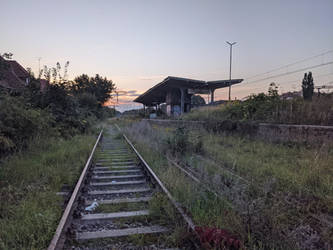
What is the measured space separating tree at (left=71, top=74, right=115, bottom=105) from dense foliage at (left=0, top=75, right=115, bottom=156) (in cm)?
3755

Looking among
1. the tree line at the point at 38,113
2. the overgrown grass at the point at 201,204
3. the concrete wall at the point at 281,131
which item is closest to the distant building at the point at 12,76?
the tree line at the point at 38,113

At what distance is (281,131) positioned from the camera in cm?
812

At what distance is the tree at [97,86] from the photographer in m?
49.5

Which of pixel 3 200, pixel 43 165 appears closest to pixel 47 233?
pixel 3 200

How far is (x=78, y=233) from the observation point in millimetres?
2727

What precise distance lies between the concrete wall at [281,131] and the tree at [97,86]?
43.0 m

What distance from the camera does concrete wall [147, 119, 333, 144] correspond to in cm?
662

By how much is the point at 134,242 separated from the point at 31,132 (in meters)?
6.17

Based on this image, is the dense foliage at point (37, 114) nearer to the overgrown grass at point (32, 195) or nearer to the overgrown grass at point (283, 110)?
the overgrown grass at point (32, 195)

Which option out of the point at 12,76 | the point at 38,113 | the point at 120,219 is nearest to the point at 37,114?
the point at 38,113

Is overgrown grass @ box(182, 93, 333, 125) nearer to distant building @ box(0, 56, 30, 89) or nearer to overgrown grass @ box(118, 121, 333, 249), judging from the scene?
overgrown grass @ box(118, 121, 333, 249)

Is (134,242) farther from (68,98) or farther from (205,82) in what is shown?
(205,82)

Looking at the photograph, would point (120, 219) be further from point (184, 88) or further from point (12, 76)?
point (12, 76)

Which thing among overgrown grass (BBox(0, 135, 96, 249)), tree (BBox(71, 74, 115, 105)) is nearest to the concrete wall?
overgrown grass (BBox(0, 135, 96, 249))
